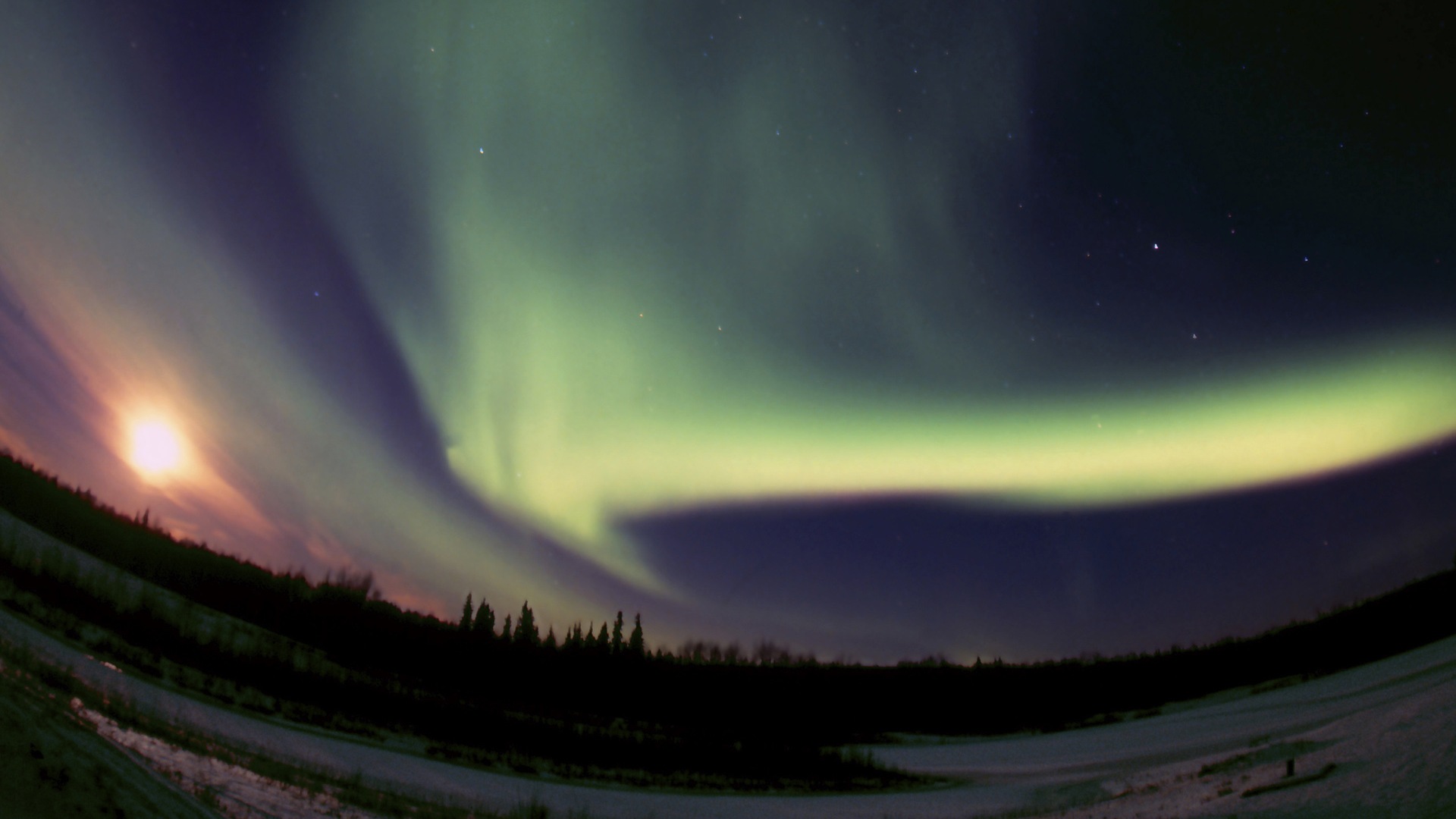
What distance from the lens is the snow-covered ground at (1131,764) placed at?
41.1ft

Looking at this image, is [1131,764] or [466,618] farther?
[466,618]

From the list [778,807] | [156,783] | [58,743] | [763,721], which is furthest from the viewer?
[763,721]

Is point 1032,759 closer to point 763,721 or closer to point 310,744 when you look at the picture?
point 310,744

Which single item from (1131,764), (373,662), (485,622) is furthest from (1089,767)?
(485,622)

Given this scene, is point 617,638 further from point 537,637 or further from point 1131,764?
point 1131,764

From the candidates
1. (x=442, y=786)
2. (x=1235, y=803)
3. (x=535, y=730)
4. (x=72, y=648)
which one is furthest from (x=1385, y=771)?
(x=535, y=730)

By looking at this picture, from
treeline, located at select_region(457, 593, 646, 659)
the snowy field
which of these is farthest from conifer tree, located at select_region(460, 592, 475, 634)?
the snowy field

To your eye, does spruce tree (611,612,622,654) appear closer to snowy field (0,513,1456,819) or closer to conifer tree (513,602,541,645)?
conifer tree (513,602,541,645)

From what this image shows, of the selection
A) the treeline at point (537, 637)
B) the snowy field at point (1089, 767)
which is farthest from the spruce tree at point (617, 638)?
the snowy field at point (1089, 767)

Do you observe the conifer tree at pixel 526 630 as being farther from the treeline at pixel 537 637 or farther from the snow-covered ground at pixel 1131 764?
the snow-covered ground at pixel 1131 764

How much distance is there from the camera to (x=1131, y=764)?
33.0 m

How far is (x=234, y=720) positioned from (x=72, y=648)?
9454mm

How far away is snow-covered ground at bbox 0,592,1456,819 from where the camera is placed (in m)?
12.5

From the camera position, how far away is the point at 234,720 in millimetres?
24297
